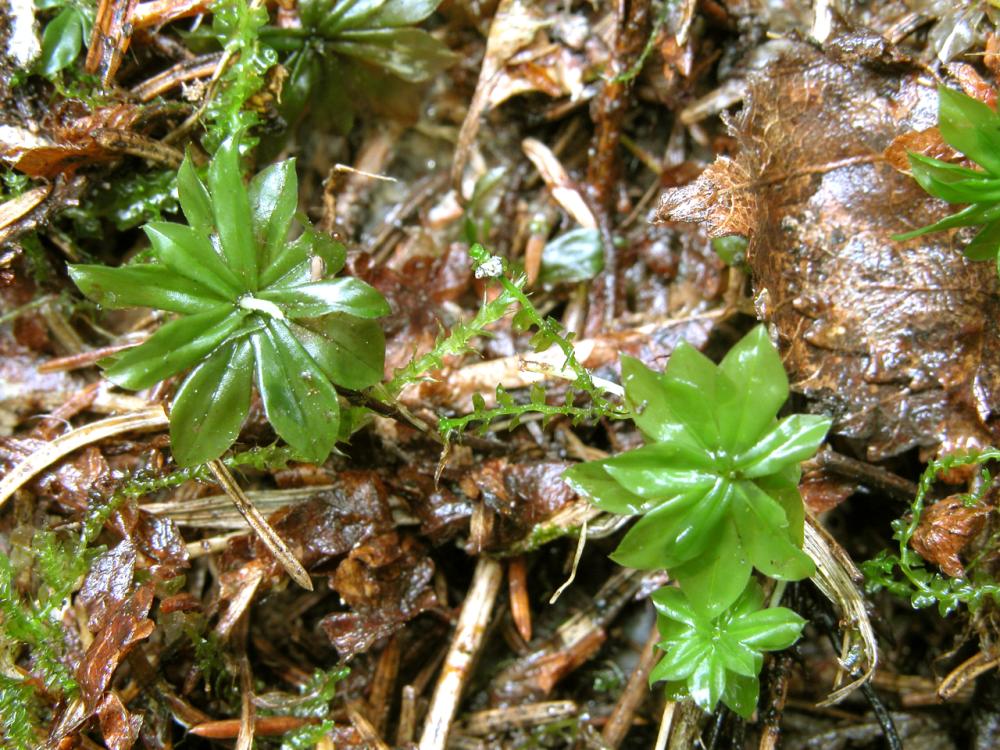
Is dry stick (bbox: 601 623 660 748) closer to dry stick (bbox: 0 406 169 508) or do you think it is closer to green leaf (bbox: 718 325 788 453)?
green leaf (bbox: 718 325 788 453)

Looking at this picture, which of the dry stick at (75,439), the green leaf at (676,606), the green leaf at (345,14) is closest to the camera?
the green leaf at (676,606)

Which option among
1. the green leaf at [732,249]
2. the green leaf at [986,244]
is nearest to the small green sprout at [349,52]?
the green leaf at [732,249]

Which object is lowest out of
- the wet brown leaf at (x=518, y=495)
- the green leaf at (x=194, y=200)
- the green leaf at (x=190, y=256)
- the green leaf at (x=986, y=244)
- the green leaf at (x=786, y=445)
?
the wet brown leaf at (x=518, y=495)

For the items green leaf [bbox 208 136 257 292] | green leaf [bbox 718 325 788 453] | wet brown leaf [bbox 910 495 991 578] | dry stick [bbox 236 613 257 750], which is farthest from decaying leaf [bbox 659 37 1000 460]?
dry stick [bbox 236 613 257 750]

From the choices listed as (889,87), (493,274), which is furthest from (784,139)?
(493,274)

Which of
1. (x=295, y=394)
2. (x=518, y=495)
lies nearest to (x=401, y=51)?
(x=295, y=394)

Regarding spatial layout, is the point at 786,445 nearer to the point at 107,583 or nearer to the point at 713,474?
the point at 713,474

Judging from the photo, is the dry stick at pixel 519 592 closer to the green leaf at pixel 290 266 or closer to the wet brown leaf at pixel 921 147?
the green leaf at pixel 290 266
